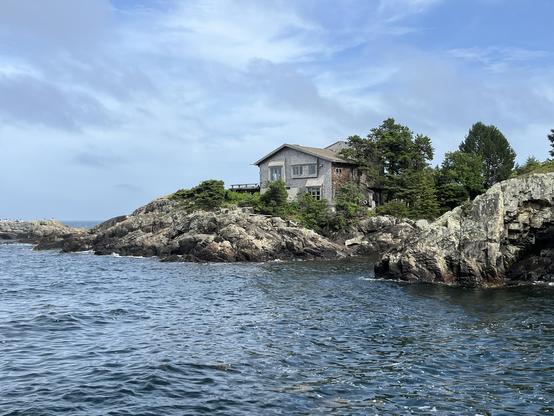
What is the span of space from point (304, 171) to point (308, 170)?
82cm

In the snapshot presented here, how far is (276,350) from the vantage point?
23.4 meters

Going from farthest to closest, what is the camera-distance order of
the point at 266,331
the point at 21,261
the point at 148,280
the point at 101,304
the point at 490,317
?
1. the point at 21,261
2. the point at 148,280
3. the point at 101,304
4. the point at 490,317
5. the point at 266,331

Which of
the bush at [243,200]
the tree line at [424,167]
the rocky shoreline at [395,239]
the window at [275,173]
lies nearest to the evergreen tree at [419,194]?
the tree line at [424,167]

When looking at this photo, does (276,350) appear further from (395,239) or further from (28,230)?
(28,230)

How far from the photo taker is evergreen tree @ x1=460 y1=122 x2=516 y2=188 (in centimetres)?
9469

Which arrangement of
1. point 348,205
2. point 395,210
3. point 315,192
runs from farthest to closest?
1. point 315,192
2. point 395,210
3. point 348,205

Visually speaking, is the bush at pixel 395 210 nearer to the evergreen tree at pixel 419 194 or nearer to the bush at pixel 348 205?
the evergreen tree at pixel 419 194

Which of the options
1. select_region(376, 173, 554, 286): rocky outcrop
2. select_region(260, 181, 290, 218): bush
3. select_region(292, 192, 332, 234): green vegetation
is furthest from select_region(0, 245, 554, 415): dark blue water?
select_region(260, 181, 290, 218): bush

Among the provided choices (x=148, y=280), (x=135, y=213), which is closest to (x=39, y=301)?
(x=148, y=280)

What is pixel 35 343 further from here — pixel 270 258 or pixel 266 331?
pixel 270 258

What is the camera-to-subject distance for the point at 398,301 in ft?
117

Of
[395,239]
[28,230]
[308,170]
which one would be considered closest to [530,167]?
[395,239]

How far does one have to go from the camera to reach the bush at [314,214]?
79.5 m

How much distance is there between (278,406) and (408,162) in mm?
79157
